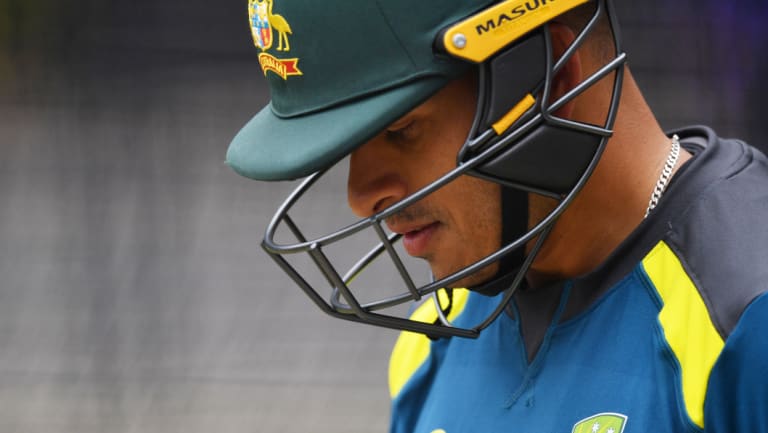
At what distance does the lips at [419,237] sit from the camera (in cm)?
132

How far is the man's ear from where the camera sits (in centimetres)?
123

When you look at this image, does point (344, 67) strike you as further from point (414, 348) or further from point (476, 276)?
point (414, 348)

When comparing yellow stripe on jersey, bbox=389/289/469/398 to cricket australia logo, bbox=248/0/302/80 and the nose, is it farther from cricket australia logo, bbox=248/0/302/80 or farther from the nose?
cricket australia logo, bbox=248/0/302/80

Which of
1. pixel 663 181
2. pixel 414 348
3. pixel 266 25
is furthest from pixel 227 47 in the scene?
pixel 663 181

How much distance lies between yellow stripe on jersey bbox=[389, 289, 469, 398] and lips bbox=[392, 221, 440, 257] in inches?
12.9

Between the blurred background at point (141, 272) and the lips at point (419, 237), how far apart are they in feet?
6.04

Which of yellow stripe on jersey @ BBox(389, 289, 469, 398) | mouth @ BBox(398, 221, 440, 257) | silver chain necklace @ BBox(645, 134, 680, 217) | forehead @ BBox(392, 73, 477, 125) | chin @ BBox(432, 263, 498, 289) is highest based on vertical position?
forehead @ BBox(392, 73, 477, 125)

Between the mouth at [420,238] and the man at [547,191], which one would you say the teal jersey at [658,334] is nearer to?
the man at [547,191]

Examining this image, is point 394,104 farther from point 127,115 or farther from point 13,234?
point 13,234

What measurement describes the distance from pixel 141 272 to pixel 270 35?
2098 millimetres

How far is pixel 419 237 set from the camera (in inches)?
52.4

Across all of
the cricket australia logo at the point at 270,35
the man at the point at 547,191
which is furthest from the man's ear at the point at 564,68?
the cricket australia logo at the point at 270,35

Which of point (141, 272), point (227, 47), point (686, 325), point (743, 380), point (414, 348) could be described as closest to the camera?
point (743, 380)

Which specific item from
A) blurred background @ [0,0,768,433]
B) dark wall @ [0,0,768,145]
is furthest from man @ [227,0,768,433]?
blurred background @ [0,0,768,433]
